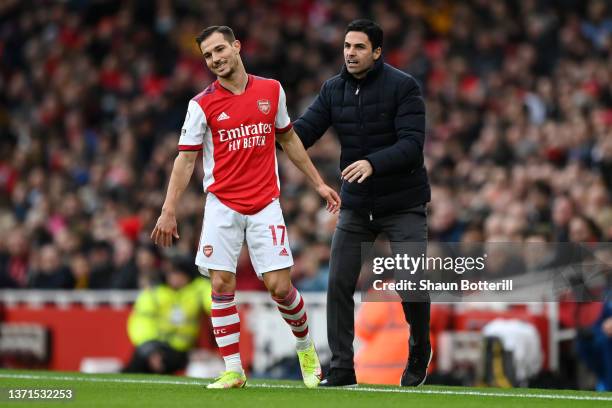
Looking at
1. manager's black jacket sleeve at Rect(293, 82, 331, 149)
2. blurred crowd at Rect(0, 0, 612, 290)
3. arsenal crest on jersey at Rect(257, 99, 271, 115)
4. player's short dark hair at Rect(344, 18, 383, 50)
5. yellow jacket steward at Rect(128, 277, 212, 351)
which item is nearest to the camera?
arsenal crest on jersey at Rect(257, 99, 271, 115)

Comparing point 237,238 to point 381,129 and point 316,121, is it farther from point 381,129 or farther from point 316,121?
point 381,129

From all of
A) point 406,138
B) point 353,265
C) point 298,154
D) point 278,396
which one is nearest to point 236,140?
point 298,154

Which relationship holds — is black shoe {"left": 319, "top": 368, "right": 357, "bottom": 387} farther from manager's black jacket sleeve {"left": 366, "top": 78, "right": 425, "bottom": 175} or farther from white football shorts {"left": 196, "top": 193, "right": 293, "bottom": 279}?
manager's black jacket sleeve {"left": 366, "top": 78, "right": 425, "bottom": 175}

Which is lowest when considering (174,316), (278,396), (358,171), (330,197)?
(278,396)

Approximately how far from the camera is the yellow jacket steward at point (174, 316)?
563 inches

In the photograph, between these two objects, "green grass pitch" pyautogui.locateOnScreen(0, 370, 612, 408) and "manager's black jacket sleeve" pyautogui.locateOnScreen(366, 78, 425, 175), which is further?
"manager's black jacket sleeve" pyautogui.locateOnScreen(366, 78, 425, 175)

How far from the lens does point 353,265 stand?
898cm

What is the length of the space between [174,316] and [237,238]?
595cm

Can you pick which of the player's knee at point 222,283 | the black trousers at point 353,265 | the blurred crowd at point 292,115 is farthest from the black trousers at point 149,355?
the player's knee at point 222,283

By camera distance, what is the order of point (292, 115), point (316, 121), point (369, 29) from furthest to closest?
point (292, 115) < point (316, 121) < point (369, 29)

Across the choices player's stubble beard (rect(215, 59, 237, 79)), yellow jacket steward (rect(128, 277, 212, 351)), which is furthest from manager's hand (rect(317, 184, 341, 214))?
yellow jacket steward (rect(128, 277, 212, 351))

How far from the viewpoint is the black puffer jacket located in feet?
28.7

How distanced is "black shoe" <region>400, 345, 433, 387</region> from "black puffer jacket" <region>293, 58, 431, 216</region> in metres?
0.92

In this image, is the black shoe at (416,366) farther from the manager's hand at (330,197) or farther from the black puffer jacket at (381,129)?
the manager's hand at (330,197)
